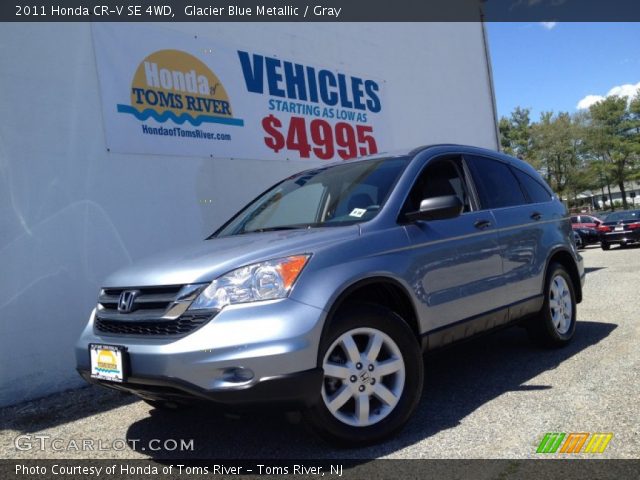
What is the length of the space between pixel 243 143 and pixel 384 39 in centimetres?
380

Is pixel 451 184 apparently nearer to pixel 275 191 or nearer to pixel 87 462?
pixel 275 191

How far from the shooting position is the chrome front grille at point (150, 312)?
2855 mm

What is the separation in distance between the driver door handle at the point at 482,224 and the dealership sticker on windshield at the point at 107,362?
2.50m

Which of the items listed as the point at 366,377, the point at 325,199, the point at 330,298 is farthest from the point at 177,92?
the point at 366,377

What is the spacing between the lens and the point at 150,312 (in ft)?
9.87

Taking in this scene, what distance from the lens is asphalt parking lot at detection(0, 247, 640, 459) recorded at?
3.12 m

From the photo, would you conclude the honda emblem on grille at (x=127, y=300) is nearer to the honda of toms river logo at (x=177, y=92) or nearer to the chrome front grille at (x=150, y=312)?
the chrome front grille at (x=150, y=312)

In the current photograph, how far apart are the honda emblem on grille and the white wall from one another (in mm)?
2334

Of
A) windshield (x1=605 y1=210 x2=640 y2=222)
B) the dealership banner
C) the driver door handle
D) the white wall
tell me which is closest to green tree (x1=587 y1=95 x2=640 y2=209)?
windshield (x1=605 y1=210 x2=640 y2=222)

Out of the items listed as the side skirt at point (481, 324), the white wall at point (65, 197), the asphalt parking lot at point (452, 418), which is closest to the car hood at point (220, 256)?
the asphalt parking lot at point (452, 418)

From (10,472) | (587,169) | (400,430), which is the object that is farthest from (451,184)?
(587,169)

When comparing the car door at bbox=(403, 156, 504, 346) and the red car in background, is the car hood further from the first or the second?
the red car in background

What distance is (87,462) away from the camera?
132 inches

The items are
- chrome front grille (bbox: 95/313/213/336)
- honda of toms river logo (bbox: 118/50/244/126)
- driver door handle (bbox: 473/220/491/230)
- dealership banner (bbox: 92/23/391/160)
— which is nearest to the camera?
chrome front grille (bbox: 95/313/213/336)
